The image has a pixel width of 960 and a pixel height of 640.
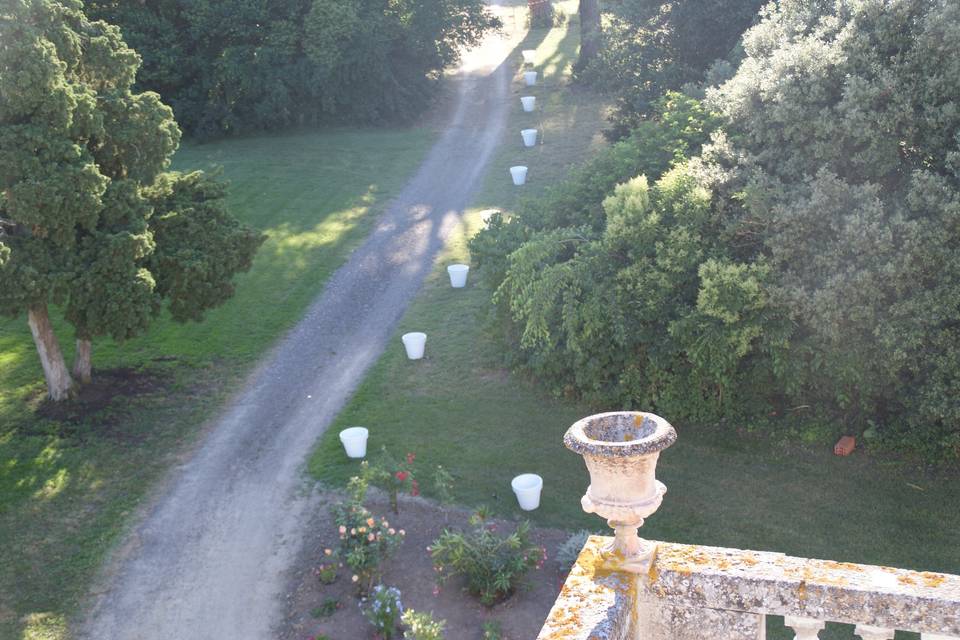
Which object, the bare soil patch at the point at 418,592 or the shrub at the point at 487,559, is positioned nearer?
the bare soil patch at the point at 418,592

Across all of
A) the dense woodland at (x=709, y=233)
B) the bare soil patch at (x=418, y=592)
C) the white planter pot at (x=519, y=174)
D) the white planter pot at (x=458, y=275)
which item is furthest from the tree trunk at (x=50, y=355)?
the white planter pot at (x=519, y=174)

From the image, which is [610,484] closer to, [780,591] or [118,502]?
[780,591]

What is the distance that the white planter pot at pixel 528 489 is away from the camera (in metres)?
11.3

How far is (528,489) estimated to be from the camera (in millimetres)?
11242

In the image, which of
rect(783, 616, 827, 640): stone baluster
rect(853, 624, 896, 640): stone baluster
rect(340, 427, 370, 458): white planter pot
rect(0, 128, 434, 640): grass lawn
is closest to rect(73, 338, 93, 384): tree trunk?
rect(0, 128, 434, 640): grass lawn

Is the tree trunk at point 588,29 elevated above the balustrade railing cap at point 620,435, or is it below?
above

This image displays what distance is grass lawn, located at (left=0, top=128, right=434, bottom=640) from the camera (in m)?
11.2

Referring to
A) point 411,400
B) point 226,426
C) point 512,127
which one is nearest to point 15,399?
point 226,426

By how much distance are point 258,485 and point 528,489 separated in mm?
3570

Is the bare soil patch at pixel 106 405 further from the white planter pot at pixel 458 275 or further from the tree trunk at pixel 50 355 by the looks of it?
the white planter pot at pixel 458 275

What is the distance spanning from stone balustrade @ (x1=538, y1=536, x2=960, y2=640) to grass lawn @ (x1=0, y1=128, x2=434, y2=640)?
297 inches

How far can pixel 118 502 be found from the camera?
12.2 meters

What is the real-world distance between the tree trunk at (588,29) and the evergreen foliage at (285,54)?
10.5ft

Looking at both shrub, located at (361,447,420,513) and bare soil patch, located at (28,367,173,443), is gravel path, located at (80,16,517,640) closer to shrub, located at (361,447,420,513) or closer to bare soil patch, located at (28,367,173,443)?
shrub, located at (361,447,420,513)
